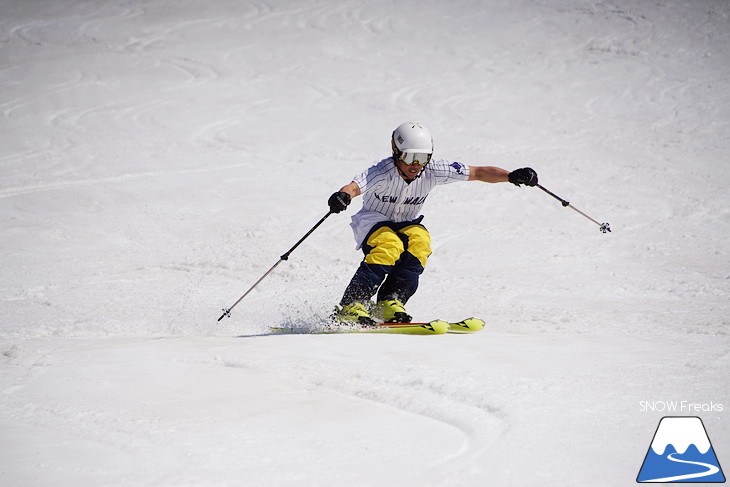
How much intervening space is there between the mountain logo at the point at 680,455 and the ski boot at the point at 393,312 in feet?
8.53

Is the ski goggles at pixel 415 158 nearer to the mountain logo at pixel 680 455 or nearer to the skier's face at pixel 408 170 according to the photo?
the skier's face at pixel 408 170

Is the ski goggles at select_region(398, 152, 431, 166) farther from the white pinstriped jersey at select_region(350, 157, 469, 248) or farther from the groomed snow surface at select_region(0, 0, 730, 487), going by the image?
the groomed snow surface at select_region(0, 0, 730, 487)

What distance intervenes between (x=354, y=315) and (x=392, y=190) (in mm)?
1038

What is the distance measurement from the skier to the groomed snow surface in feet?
1.58

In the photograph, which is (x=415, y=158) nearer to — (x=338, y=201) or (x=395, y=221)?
(x=395, y=221)

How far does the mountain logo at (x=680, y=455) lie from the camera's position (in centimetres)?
291

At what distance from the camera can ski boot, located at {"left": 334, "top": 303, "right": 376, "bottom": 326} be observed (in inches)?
224

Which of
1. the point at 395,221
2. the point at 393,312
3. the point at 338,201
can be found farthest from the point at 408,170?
the point at 393,312

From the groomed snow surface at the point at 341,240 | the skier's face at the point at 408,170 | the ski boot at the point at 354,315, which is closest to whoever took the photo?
the groomed snow surface at the point at 341,240

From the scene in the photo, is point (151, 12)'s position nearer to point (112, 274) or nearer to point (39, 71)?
point (39, 71)

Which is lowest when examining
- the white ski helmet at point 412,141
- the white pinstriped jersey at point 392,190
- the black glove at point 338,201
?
the black glove at point 338,201

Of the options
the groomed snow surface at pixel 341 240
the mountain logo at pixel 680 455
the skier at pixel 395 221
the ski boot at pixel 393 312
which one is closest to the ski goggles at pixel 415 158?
the skier at pixel 395 221

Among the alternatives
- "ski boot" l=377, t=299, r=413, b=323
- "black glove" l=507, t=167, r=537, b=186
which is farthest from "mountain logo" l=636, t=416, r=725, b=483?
"black glove" l=507, t=167, r=537, b=186

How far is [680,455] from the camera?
3068mm
